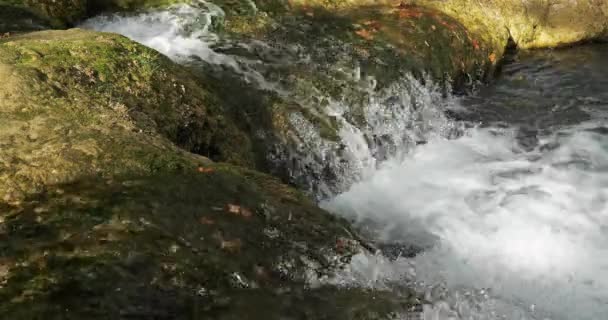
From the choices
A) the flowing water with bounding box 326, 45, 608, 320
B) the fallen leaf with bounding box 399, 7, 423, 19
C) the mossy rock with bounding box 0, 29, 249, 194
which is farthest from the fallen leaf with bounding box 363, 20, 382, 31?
the mossy rock with bounding box 0, 29, 249, 194

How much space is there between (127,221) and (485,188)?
6.35 meters

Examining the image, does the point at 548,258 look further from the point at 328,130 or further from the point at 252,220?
the point at 252,220

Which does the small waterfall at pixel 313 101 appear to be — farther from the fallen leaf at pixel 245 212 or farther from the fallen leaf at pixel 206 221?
the fallen leaf at pixel 206 221

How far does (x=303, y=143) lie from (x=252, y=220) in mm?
3682

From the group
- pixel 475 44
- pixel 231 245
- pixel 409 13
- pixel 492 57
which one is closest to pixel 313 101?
pixel 409 13

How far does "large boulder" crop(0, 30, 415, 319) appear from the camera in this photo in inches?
139

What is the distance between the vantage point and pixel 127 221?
13.2ft

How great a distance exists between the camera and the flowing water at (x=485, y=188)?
19.4 ft

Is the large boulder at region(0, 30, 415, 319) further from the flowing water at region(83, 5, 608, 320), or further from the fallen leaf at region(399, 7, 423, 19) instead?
the fallen leaf at region(399, 7, 423, 19)

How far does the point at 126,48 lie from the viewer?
664 centimetres

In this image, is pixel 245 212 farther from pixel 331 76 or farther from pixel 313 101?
→ pixel 331 76

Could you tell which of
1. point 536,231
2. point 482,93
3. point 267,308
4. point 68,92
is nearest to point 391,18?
point 482,93

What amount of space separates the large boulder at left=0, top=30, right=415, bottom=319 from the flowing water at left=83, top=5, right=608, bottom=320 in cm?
64

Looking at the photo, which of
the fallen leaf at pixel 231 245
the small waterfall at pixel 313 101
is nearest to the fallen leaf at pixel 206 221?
the fallen leaf at pixel 231 245
